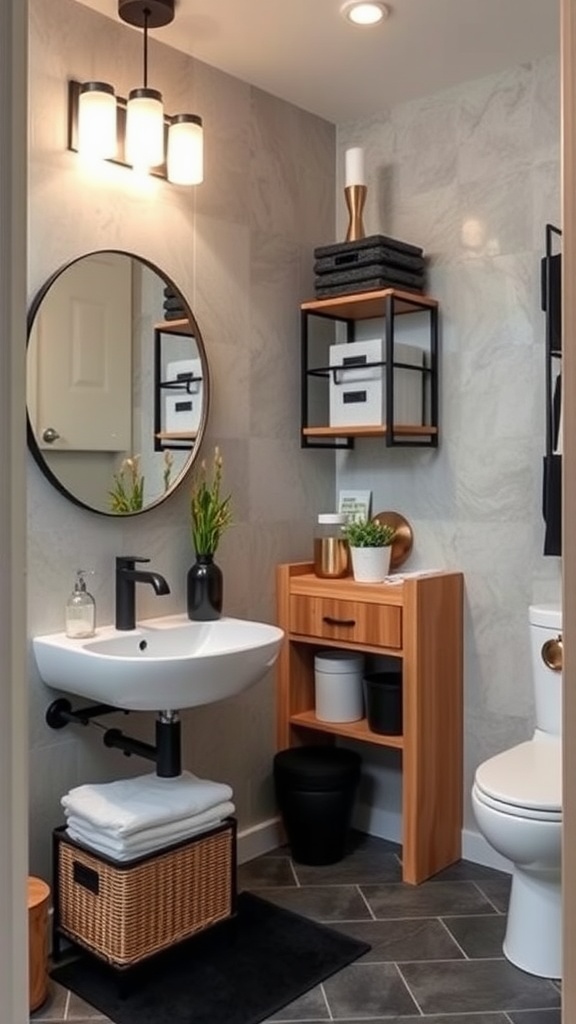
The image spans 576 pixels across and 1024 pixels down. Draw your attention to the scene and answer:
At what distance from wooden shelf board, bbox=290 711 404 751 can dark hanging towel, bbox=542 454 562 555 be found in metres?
0.75

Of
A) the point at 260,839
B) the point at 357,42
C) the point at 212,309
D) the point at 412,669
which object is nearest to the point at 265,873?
the point at 260,839

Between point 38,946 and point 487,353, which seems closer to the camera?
point 38,946

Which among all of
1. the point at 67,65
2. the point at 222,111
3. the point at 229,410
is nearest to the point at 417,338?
the point at 229,410

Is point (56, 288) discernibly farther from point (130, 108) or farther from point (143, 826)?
point (143, 826)

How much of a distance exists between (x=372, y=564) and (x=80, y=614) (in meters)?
0.99

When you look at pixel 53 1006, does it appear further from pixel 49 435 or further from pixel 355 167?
pixel 355 167

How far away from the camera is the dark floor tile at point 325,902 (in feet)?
8.02

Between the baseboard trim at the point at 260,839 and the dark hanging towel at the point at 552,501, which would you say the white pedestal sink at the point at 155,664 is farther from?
the dark hanging towel at the point at 552,501

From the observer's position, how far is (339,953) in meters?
2.23

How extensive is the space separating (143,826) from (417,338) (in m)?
1.82

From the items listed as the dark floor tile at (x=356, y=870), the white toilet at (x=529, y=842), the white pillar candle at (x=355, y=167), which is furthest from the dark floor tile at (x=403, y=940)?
the white pillar candle at (x=355, y=167)

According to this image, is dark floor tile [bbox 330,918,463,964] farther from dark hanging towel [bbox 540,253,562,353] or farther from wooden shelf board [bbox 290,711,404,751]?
dark hanging towel [bbox 540,253,562,353]

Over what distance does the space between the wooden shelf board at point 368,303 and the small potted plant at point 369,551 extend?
28.8 inches

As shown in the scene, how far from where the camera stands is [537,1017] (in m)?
1.95
